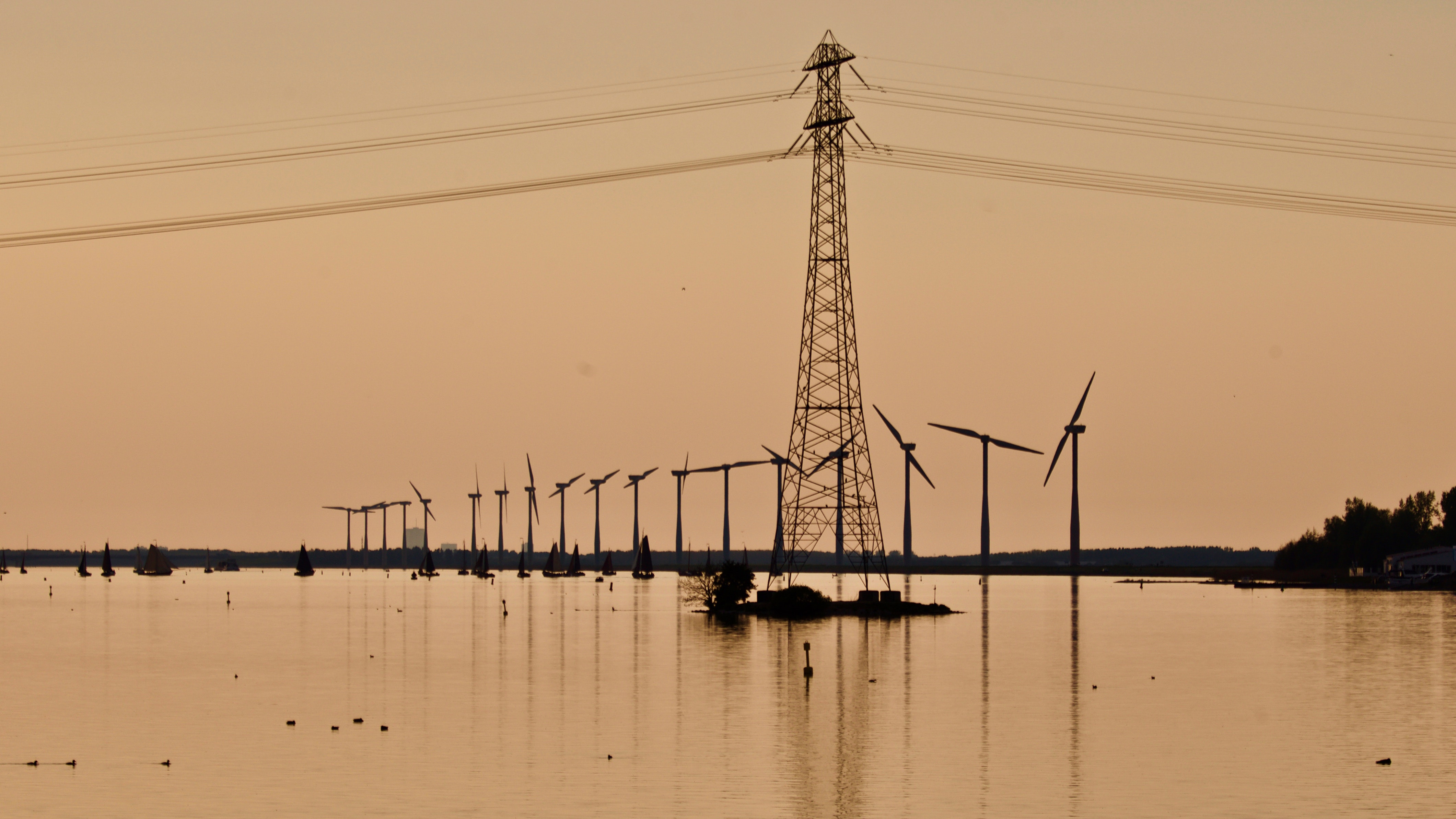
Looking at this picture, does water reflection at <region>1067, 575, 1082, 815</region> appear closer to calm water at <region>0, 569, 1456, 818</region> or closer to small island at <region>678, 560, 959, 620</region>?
calm water at <region>0, 569, 1456, 818</region>

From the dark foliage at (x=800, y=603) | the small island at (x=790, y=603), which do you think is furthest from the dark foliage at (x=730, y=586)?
the dark foliage at (x=800, y=603)

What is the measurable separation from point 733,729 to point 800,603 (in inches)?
3447

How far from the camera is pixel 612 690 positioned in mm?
101312

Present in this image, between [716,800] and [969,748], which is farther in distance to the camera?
[969,748]

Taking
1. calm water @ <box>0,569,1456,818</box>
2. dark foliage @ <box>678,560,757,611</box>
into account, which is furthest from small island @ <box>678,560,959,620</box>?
calm water @ <box>0,569,1456,818</box>

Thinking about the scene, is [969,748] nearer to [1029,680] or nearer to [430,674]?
[1029,680]

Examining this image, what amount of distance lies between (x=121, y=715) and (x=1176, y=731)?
2136 inches

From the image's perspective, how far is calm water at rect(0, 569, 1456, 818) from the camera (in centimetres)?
5900

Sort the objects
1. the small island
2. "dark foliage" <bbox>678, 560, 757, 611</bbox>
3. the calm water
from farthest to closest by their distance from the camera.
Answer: "dark foliage" <bbox>678, 560, 757, 611</bbox> → the small island → the calm water

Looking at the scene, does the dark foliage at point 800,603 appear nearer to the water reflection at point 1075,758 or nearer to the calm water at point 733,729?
the calm water at point 733,729

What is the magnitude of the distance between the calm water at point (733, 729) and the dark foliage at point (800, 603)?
15921 millimetres

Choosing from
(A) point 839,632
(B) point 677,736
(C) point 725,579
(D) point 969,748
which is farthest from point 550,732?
(C) point 725,579

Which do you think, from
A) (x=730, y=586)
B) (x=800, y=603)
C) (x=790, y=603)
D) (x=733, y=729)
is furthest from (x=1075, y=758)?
(x=730, y=586)

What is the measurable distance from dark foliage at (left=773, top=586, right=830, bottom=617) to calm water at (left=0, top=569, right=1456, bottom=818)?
15921mm
